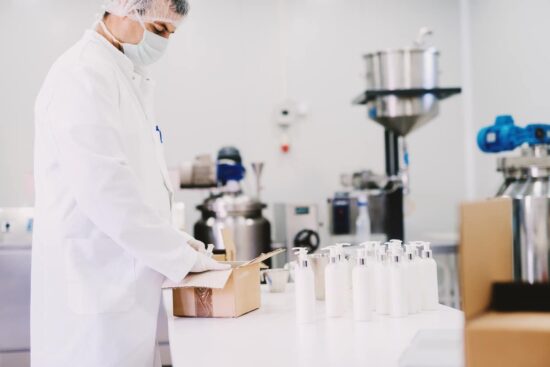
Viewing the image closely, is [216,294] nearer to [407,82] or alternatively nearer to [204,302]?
[204,302]

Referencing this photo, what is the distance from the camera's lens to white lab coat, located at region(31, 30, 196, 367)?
59.9 inches

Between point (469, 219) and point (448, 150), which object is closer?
point (469, 219)

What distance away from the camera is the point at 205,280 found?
1.62 metres

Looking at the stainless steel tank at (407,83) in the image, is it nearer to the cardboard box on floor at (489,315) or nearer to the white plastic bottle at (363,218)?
the white plastic bottle at (363,218)

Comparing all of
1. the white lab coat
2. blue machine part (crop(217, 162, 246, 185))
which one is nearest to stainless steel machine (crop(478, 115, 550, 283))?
the white lab coat

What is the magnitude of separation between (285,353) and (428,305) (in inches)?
20.9

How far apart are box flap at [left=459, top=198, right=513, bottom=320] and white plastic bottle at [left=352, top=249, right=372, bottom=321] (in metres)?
0.78

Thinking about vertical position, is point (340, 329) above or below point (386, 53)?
below

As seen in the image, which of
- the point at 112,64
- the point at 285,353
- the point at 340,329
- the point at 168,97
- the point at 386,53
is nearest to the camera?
the point at 285,353

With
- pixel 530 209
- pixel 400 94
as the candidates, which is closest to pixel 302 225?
pixel 400 94

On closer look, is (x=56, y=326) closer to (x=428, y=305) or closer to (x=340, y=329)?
(x=340, y=329)

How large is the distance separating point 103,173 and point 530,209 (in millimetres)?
952

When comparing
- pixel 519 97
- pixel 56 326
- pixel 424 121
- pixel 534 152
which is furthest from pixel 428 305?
pixel 519 97

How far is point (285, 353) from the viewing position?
1.27m
